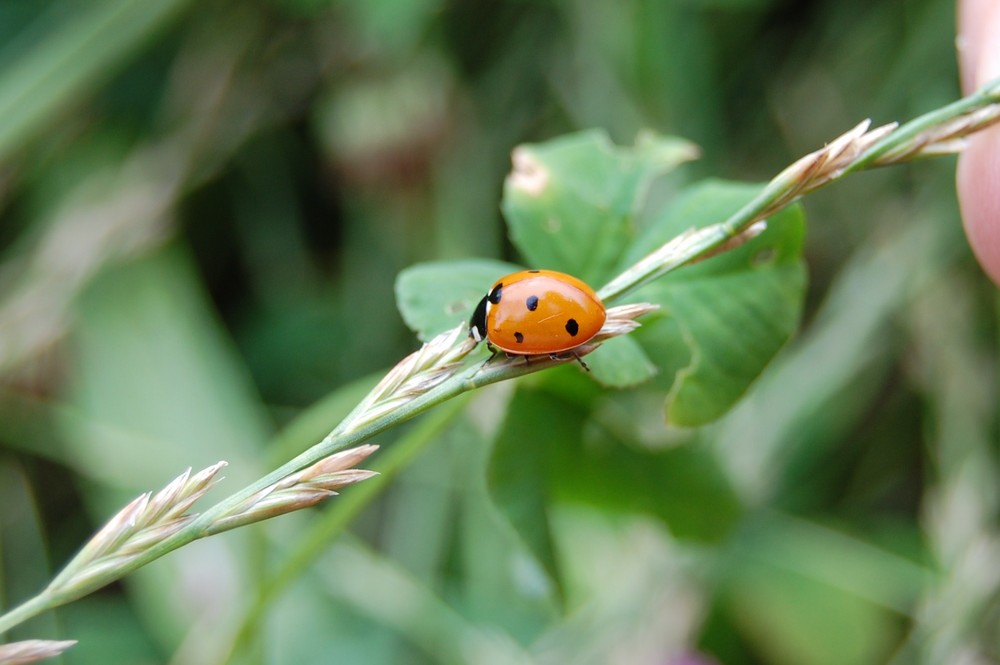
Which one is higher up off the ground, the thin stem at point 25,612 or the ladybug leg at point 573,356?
the thin stem at point 25,612

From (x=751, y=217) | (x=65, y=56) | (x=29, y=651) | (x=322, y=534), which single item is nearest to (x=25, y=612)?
(x=29, y=651)

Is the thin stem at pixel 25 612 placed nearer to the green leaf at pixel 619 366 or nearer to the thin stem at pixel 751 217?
the thin stem at pixel 751 217

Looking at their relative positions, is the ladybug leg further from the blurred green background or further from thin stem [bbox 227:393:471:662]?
the blurred green background

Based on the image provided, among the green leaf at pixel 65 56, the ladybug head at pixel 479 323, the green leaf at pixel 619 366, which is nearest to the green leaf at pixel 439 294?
the ladybug head at pixel 479 323

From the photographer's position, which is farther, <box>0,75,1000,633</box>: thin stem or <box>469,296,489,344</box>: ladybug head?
<box>469,296,489,344</box>: ladybug head

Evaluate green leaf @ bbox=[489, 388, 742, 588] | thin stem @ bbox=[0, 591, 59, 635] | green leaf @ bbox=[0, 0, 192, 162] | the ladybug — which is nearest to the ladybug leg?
the ladybug

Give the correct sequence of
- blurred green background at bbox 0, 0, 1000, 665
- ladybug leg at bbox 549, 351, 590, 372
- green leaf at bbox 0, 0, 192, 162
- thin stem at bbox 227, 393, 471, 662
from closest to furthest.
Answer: ladybug leg at bbox 549, 351, 590, 372
thin stem at bbox 227, 393, 471, 662
blurred green background at bbox 0, 0, 1000, 665
green leaf at bbox 0, 0, 192, 162

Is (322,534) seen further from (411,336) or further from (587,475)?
(411,336)
